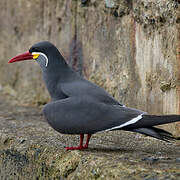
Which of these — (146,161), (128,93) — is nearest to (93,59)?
(128,93)

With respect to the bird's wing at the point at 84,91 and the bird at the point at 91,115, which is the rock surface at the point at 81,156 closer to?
the bird at the point at 91,115

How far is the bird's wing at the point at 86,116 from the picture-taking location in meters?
3.06

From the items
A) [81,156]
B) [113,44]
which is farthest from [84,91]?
[113,44]

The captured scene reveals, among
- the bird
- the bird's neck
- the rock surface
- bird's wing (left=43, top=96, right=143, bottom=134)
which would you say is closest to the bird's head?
the bird's neck

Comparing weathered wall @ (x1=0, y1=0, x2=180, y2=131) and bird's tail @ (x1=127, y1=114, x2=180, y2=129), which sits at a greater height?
weathered wall @ (x1=0, y1=0, x2=180, y2=131)

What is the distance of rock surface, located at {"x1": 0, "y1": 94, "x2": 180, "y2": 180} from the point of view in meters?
2.83

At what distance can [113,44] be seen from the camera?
177 inches

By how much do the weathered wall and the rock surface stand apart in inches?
18.4

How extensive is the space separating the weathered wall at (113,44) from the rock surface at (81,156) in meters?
0.47

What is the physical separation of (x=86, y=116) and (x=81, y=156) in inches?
11.9

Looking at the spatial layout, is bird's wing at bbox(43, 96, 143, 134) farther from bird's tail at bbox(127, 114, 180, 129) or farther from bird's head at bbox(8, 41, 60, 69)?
bird's head at bbox(8, 41, 60, 69)

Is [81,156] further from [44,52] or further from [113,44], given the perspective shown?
[113,44]

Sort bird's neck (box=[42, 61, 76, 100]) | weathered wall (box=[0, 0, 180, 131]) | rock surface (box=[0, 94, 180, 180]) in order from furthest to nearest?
weathered wall (box=[0, 0, 180, 131]) < bird's neck (box=[42, 61, 76, 100]) < rock surface (box=[0, 94, 180, 180])

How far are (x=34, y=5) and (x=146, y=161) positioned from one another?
12.0ft
